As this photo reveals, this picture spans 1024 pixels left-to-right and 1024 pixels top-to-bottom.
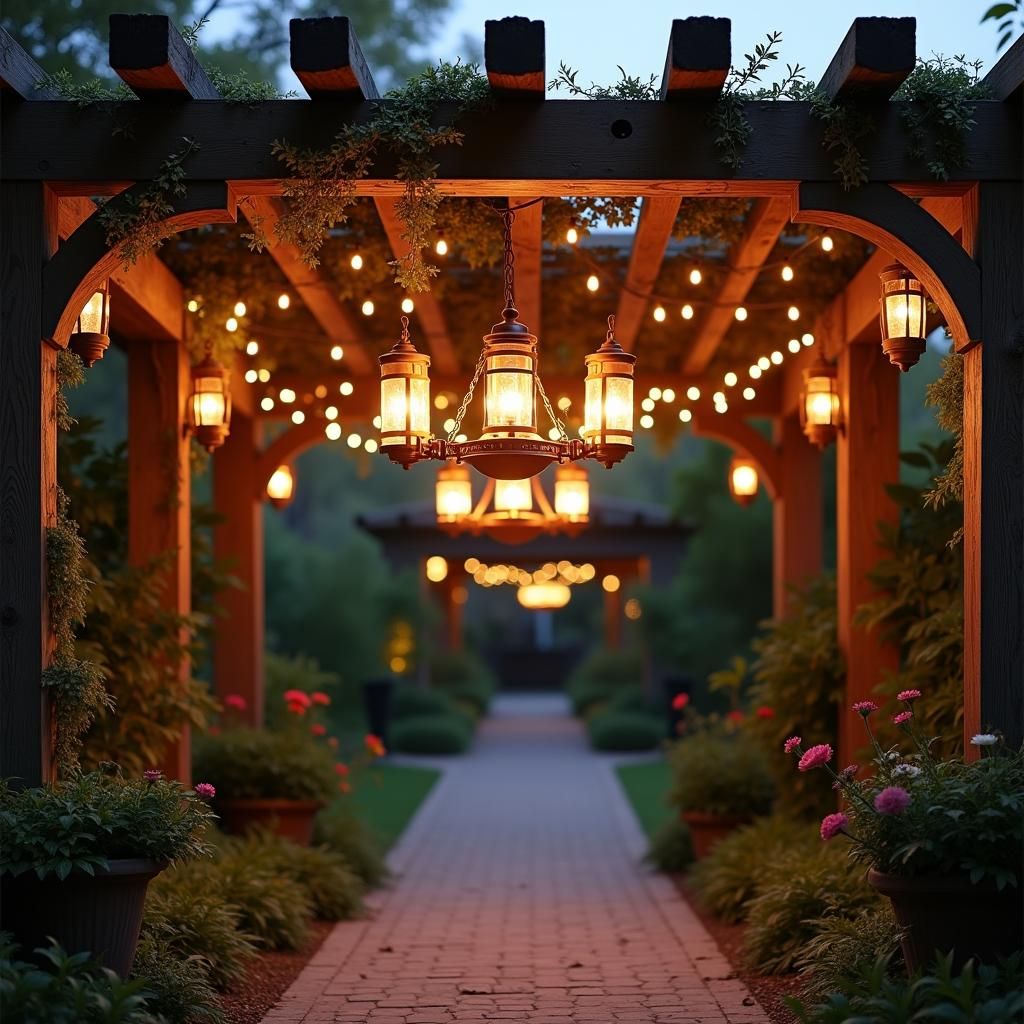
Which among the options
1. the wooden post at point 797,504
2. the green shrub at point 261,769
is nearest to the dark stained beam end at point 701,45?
the green shrub at point 261,769

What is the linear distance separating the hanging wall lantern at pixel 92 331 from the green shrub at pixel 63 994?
2427mm

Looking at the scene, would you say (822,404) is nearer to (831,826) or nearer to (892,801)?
(831,826)

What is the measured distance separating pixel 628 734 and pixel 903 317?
49.6ft

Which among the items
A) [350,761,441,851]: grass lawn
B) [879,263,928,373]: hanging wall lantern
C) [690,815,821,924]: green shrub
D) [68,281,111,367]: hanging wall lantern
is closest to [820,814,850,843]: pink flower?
[879,263,928,373]: hanging wall lantern

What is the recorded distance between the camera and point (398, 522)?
70.5 feet

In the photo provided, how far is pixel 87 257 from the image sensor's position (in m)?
5.20

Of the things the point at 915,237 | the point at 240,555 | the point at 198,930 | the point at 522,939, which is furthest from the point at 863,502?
the point at 240,555

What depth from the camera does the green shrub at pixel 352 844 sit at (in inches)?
365

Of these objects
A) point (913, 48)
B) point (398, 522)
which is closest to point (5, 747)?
point (913, 48)

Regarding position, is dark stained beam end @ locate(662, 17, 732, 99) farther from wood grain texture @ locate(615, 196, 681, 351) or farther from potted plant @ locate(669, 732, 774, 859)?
potted plant @ locate(669, 732, 774, 859)

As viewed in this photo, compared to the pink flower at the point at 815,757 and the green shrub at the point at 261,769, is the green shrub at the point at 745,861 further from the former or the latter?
the green shrub at the point at 261,769

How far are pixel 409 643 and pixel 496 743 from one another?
213cm

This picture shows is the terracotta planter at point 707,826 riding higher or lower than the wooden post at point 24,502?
lower

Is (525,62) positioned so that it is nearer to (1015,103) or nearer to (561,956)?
(1015,103)
